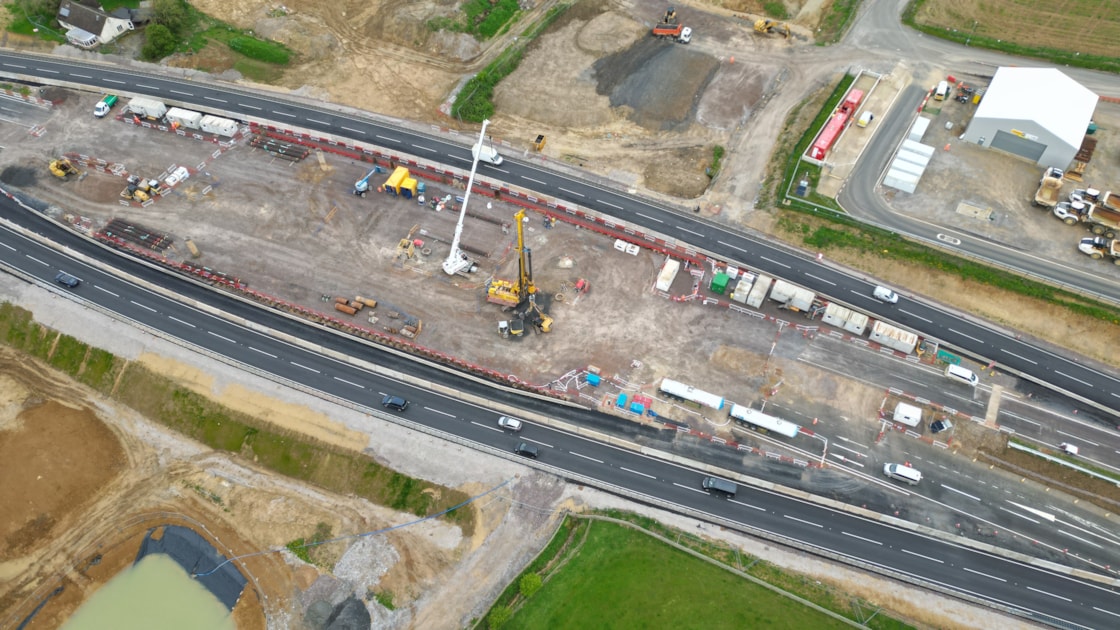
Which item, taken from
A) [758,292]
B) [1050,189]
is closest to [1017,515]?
[758,292]

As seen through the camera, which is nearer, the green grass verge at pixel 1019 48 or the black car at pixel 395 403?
the black car at pixel 395 403

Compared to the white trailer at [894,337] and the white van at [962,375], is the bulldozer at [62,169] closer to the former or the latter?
the white trailer at [894,337]

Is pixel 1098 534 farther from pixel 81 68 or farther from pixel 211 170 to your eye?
pixel 81 68

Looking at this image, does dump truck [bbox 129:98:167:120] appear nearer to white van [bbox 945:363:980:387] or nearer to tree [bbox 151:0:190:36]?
tree [bbox 151:0:190:36]

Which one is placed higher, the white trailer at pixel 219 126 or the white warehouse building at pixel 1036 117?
the white warehouse building at pixel 1036 117

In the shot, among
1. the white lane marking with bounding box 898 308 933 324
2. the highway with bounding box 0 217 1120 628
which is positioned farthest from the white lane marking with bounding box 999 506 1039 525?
the white lane marking with bounding box 898 308 933 324

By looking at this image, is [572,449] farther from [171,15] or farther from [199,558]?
[171,15]

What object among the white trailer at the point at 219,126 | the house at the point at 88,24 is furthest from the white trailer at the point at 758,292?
the house at the point at 88,24
